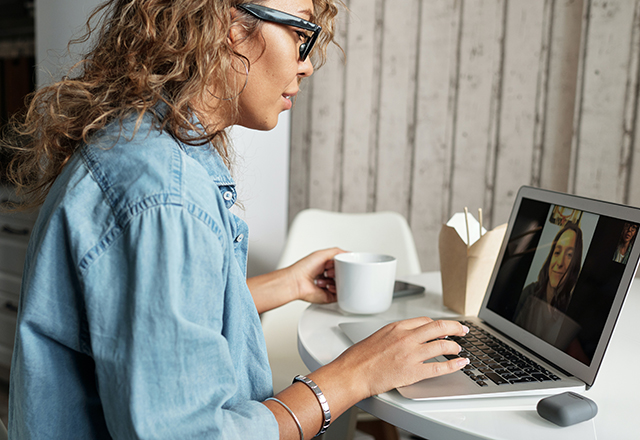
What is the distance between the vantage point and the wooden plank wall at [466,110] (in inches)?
64.4

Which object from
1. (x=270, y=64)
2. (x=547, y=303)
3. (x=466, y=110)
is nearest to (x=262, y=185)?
(x=466, y=110)

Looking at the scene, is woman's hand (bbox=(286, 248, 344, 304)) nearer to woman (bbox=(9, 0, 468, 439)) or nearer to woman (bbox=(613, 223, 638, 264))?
woman (bbox=(9, 0, 468, 439))

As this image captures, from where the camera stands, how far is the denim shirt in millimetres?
489

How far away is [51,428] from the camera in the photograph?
1.90 feet

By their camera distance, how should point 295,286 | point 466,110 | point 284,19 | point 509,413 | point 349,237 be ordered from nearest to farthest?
point 509,413 → point 284,19 → point 295,286 → point 349,237 → point 466,110

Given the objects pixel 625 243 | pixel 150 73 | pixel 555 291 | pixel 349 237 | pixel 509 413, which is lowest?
pixel 349 237

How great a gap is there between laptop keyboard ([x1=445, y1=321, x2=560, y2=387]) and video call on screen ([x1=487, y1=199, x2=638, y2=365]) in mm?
48

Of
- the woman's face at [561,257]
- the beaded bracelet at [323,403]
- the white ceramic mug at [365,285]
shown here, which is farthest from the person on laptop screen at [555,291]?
the beaded bracelet at [323,403]

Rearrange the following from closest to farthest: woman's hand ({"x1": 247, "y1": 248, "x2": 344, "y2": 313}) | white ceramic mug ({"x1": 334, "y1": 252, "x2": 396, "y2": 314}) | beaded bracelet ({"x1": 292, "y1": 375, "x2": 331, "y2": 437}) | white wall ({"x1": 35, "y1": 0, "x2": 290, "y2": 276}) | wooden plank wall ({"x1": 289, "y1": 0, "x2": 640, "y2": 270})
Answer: beaded bracelet ({"x1": 292, "y1": 375, "x2": 331, "y2": 437}), white ceramic mug ({"x1": 334, "y1": 252, "x2": 396, "y2": 314}), woman's hand ({"x1": 247, "y1": 248, "x2": 344, "y2": 313}), wooden plank wall ({"x1": 289, "y1": 0, "x2": 640, "y2": 270}), white wall ({"x1": 35, "y1": 0, "x2": 290, "y2": 276})

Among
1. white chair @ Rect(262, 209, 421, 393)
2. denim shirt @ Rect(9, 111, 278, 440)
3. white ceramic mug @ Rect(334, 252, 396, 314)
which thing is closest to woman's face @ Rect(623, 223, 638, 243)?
white ceramic mug @ Rect(334, 252, 396, 314)

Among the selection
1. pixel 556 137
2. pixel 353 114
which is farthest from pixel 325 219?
pixel 556 137

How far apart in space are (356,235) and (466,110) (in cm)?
71

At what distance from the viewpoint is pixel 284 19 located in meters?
0.72

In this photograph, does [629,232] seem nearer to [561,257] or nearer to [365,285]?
[561,257]
